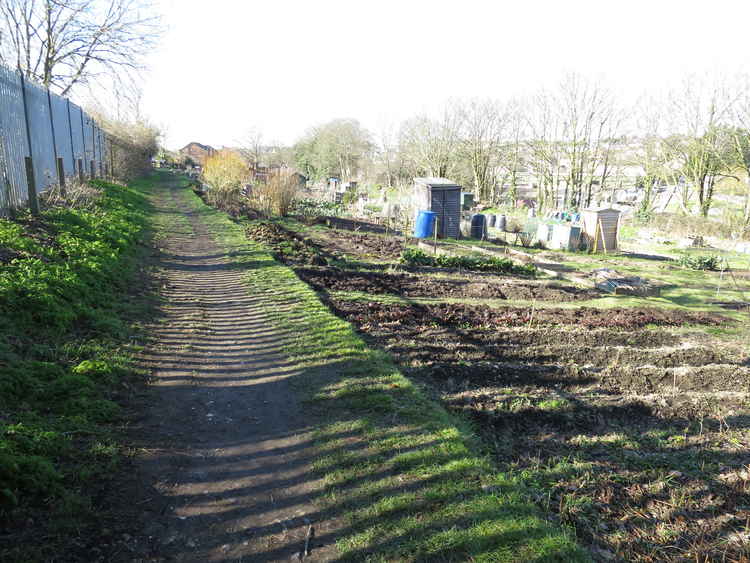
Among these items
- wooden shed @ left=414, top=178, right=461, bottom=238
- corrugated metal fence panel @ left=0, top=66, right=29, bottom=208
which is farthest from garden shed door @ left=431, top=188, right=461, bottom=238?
corrugated metal fence panel @ left=0, top=66, right=29, bottom=208

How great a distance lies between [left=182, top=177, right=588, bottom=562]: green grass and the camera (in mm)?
2553

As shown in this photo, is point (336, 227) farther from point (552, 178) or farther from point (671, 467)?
point (552, 178)

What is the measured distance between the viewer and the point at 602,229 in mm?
19047

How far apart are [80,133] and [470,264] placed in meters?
14.6

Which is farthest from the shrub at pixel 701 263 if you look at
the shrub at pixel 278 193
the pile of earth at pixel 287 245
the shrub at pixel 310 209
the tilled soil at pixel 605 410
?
the shrub at pixel 278 193

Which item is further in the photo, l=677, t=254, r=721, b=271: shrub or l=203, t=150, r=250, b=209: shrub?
l=203, t=150, r=250, b=209: shrub

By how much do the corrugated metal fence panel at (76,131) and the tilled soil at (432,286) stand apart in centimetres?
1104

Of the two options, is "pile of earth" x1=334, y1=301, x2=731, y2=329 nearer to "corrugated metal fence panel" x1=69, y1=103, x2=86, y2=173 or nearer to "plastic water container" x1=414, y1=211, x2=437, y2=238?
"plastic water container" x1=414, y1=211, x2=437, y2=238

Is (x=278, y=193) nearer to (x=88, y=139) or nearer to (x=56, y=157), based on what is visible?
(x=88, y=139)

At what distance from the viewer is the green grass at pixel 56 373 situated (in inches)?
102

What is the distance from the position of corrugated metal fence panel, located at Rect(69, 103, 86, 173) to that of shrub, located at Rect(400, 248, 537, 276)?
38.8 feet

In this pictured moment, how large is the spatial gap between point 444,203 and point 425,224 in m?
1.63

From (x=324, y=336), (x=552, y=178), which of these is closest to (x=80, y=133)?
(x=324, y=336)

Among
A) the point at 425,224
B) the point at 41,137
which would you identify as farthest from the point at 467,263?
the point at 41,137
